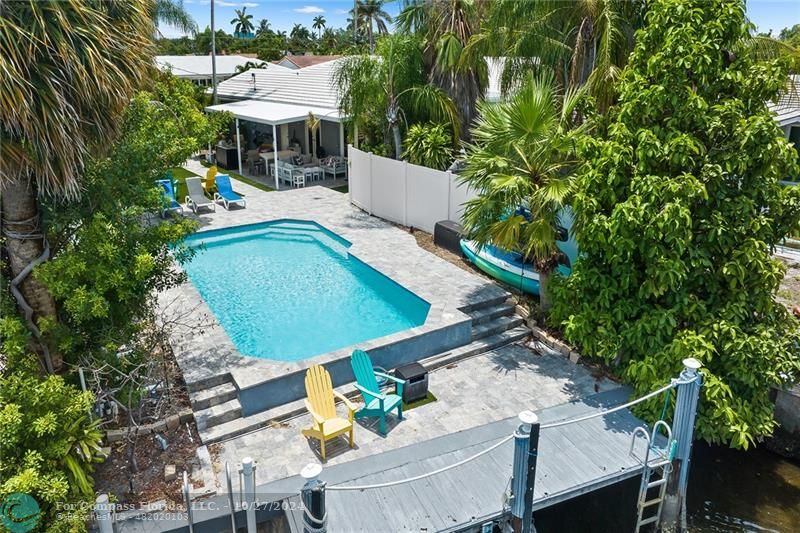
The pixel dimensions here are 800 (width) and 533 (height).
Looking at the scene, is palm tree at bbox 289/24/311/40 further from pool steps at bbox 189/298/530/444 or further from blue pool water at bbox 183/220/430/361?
pool steps at bbox 189/298/530/444

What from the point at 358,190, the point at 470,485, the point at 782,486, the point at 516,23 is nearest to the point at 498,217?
the point at 516,23

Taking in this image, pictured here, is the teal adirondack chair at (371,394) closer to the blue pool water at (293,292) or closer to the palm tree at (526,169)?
the blue pool water at (293,292)

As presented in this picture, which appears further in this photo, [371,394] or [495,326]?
[495,326]

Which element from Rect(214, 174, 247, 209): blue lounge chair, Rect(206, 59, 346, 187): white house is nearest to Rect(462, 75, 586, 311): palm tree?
Rect(214, 174, 247, 209): blue lounge chair

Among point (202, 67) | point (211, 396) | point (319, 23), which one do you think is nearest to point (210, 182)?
point (211, 396)

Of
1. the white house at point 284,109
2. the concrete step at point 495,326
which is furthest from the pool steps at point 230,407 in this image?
the white house at point 284,109

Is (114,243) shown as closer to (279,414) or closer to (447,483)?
(279,414)
